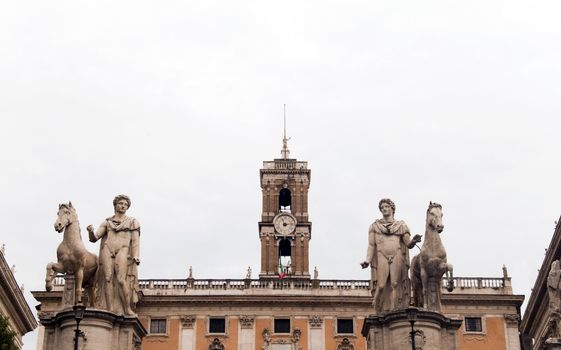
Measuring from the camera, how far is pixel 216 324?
74938 millimetres

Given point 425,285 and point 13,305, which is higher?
point 13,305

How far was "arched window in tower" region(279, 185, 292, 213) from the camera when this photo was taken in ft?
297

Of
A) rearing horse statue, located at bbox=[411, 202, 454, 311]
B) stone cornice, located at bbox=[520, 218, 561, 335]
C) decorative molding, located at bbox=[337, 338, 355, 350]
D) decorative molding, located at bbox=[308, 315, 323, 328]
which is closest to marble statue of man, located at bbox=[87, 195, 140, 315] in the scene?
rearing horse statue, located at bbox=[411, 202, 454, 311]

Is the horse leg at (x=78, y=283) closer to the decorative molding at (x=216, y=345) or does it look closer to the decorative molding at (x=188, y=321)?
the decorative molding at (x=216, y=345)

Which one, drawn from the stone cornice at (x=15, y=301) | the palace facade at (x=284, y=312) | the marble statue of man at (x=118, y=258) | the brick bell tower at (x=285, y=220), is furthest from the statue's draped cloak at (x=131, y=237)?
the brick bell tower at (x=285, y=220)

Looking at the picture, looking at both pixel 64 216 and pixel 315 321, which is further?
pixel 315 321

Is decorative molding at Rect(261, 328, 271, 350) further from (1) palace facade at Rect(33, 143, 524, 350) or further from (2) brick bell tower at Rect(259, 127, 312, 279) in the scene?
(2) brick bell tower at Rect(259, 127, 312, 279)

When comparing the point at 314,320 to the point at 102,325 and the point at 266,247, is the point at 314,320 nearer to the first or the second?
the point at 266,247

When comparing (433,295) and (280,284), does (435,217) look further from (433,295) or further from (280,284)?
(280,284)

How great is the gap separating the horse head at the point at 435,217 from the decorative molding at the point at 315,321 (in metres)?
48.7

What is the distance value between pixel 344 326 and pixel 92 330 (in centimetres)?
5101

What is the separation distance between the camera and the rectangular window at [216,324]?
74.8 m

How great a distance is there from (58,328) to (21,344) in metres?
48.7

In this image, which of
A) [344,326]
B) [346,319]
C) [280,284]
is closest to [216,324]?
[280,284]
